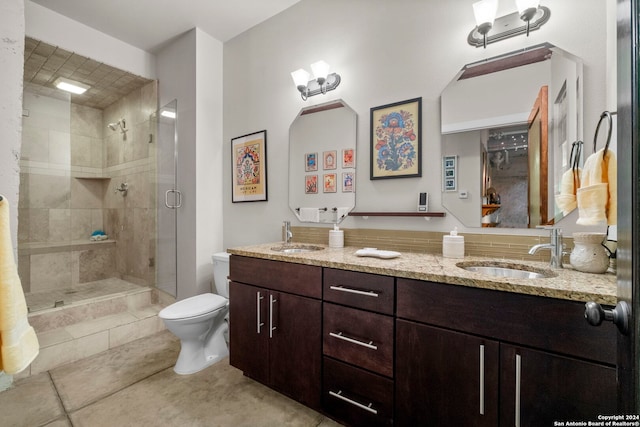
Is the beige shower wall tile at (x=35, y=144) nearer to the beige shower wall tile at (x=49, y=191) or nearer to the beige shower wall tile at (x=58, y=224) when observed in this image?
the beige shower wall tile at (x=49, y=191)

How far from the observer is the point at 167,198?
275cm

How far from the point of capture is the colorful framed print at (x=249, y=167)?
2.38 metres

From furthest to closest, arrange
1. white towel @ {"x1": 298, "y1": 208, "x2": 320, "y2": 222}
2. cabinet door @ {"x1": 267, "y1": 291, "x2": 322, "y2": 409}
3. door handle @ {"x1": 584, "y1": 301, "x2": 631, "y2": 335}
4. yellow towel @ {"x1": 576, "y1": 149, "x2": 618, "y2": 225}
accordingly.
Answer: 1. white towel @ {"x1": 298, "y1": 208, "x2": 320, "y2": 222}
2. cabinet door @ {"x1": 267, "y1": 291, "x2": 322, "y2": 409}
3. yellow towel @ {"x1": 576, "y1": 149, "x2": 618, "y2": 225}
4. door handle @ {"x1": 584, "y1": 301, "x2": 631, "y2": 335}

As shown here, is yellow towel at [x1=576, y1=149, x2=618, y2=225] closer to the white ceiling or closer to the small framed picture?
the small framed picture

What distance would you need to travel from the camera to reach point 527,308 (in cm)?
91

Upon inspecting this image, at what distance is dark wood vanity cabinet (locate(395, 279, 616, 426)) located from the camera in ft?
2.74

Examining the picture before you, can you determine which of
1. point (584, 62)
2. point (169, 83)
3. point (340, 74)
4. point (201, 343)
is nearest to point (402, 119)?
point (340, 74)

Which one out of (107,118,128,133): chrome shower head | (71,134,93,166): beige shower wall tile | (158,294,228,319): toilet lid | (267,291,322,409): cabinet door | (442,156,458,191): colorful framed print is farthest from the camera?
(71,134,93,166): beige shower wall tile

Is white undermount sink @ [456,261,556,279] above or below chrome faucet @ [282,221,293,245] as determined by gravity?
below

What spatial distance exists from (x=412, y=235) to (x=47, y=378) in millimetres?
2549

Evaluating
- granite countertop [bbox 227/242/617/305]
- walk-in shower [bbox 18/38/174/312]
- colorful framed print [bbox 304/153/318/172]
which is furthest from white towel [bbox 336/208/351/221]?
walk-in shower [bbox 18/38/174/312]

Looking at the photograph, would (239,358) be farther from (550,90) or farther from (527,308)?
(550,90)

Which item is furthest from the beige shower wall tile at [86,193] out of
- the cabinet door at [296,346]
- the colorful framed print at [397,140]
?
the colorful framed print at [397,140]

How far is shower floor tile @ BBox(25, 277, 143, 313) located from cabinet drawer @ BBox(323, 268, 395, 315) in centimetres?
245
